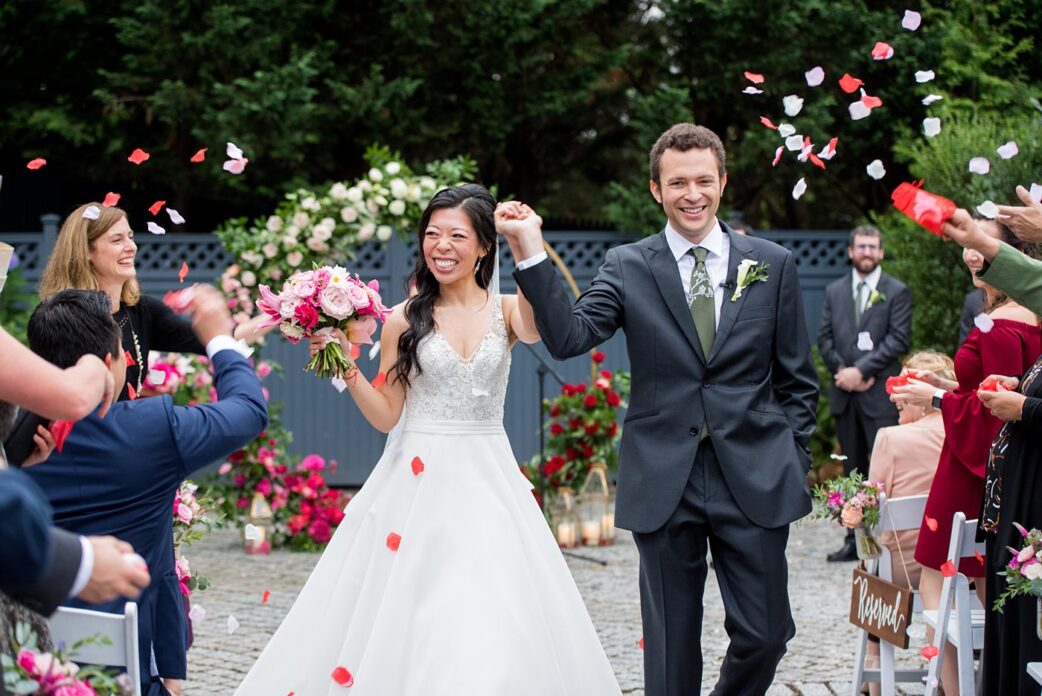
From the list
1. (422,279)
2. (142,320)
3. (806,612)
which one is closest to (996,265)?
(422,279)

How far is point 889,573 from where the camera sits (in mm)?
4867

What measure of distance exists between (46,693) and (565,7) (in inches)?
468

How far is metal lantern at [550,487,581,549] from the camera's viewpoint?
8.97 meters

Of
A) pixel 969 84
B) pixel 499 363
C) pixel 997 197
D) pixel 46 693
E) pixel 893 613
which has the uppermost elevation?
pixel 969 84

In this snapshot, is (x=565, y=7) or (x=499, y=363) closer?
(x=499, y=363)

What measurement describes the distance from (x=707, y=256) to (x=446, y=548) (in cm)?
131

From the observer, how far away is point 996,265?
341cm

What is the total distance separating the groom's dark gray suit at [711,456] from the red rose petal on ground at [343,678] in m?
0.97

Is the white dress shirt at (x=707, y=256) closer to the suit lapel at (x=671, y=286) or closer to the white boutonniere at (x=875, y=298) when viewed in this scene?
the suit lapel at (x=671, y=286)

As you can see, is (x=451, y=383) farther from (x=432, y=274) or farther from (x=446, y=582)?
(x=446, y=582)

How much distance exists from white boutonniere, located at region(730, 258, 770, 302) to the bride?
725 mm

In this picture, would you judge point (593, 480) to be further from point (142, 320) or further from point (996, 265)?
point (996, 265)

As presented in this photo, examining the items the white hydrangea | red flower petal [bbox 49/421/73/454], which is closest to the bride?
red flower petal [bbox 49/421/73/454]

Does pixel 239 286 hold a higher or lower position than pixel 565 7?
lower
